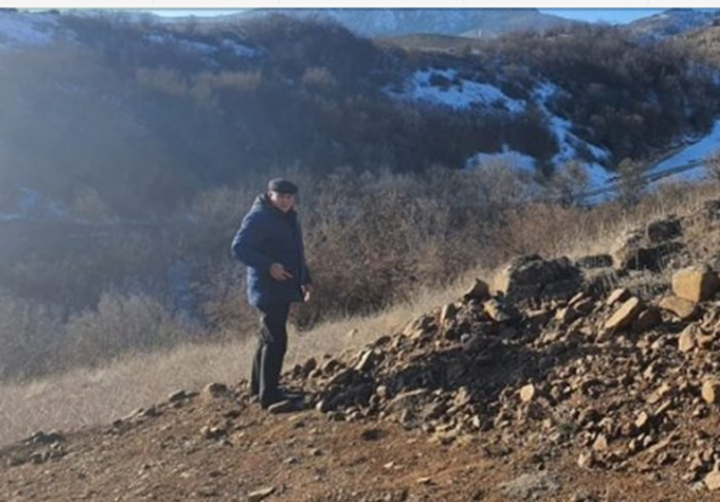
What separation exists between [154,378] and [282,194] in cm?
384

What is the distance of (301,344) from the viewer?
9.20 metres

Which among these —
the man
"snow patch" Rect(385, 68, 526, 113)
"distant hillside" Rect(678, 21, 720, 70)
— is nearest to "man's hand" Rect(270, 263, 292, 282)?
the man

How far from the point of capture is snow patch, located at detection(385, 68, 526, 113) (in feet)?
188

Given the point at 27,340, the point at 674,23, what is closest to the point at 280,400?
the point at 27,340

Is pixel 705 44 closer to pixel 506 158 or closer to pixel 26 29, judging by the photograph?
pixel 506 158

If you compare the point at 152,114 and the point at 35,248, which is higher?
the point at 152,114

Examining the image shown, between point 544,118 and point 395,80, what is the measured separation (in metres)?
10.2

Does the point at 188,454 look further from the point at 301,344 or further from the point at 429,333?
the point at 301,344

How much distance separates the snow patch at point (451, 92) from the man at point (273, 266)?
5087 centimetres

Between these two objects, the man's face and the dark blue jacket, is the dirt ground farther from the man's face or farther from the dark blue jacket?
the man's face

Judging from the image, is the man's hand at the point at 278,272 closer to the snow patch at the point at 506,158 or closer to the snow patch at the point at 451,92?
the snow patch at the point at 506,158

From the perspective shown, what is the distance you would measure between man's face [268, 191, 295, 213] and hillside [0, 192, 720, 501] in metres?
1.28

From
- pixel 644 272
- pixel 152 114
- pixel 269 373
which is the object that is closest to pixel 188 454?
pixel 269 373

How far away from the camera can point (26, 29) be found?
50656 mm
